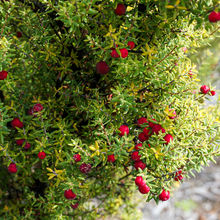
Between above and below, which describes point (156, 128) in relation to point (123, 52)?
below

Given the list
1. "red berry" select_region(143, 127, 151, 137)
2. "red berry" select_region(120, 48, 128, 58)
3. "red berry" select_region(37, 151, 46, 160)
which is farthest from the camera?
"red berry" select_region(37, 151, 46, 160)

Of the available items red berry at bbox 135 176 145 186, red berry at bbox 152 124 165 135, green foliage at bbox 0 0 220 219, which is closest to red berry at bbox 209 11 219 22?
green foliage at bbox 0 0 220 219

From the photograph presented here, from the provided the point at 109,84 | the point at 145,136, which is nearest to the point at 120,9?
the point at 109,84

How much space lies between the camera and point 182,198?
4953mm

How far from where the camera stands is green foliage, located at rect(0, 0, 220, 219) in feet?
4.55

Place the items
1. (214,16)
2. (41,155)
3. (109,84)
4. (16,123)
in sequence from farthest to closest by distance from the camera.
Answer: (109,84), (16,123), (41,155), (214,16)

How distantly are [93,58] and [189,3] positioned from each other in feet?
2.70

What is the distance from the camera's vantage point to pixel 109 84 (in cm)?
188

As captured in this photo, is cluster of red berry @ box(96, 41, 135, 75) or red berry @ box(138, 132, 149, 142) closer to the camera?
cluster of red berry @ box(96, 41, 135, 75)

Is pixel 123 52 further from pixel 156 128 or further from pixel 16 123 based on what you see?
pixel 16 123

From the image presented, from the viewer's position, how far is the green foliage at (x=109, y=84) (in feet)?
4.55

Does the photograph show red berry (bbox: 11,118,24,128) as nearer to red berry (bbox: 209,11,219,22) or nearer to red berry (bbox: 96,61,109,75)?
Result: red berry (bbox: 96,61,109,75)

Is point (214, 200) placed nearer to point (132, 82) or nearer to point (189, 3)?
point (132, 82)

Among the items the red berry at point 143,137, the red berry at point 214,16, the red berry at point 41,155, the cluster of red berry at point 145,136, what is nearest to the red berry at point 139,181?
the cluster of red berry at point 145,136
